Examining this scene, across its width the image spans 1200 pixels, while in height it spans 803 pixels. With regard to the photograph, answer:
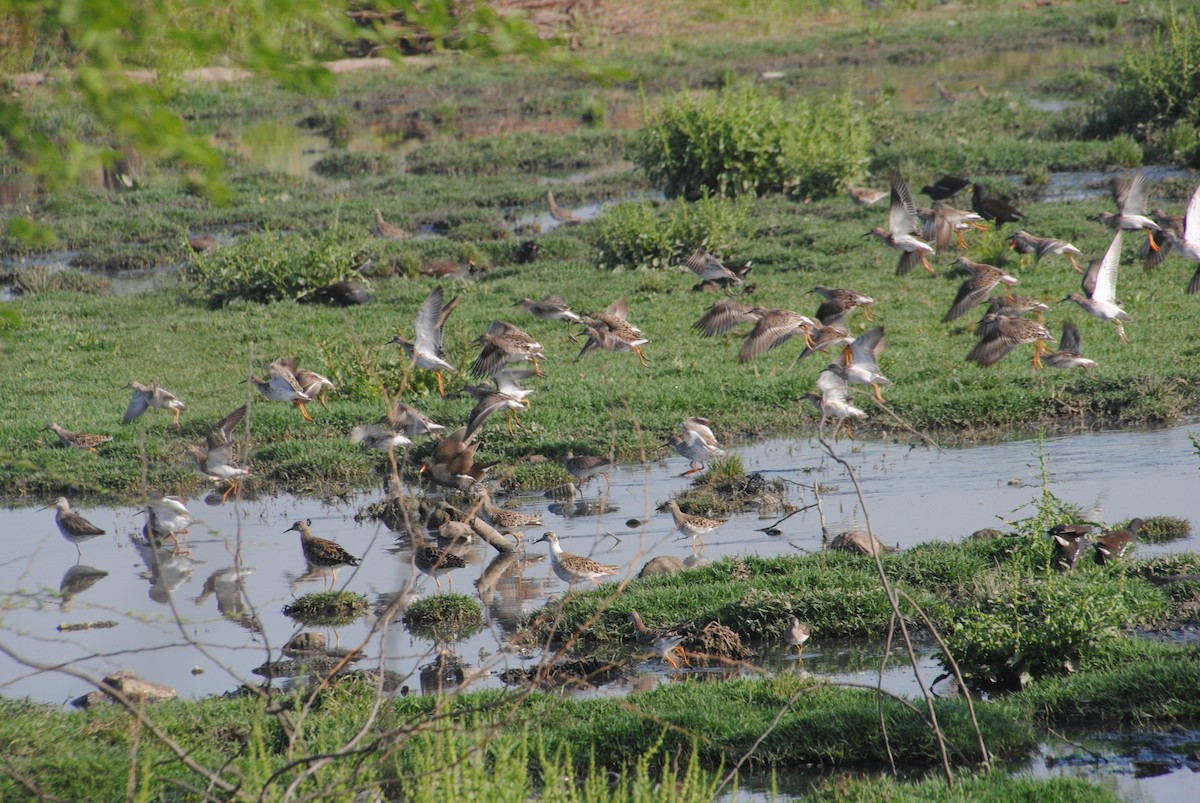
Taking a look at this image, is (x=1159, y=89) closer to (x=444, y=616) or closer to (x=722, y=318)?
(x=722, y=318)

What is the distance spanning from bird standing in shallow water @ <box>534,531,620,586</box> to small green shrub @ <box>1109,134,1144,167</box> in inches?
654

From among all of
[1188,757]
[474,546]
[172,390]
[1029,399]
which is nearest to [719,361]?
[1029,399]

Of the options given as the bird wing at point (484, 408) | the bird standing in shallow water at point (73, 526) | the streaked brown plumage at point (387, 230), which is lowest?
the streaked brown plumage at point (387, 230)

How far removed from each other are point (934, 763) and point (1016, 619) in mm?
1067

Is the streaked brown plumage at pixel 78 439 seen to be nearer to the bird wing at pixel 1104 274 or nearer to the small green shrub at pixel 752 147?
the bird wing at pixel 1104 274

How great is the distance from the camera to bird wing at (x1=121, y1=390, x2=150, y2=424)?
499 inches

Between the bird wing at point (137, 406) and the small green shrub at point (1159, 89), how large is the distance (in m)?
17.4

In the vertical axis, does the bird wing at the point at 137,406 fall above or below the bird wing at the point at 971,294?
below

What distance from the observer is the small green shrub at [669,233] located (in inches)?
703

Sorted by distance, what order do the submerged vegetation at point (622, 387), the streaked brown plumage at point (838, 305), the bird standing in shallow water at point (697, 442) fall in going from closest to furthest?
the submerged vegetation at point (622, 387) → the bird standing in shallow water at point (697, 442) → the streaked brown plumage at point (838, 305)

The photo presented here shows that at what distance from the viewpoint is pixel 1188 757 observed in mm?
6172

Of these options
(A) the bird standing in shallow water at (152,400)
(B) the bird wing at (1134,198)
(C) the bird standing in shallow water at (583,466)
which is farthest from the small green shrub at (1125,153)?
(A) the bird standing in shallow water at (152,400)

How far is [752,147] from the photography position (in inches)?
827

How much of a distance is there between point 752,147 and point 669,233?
3.84 m
